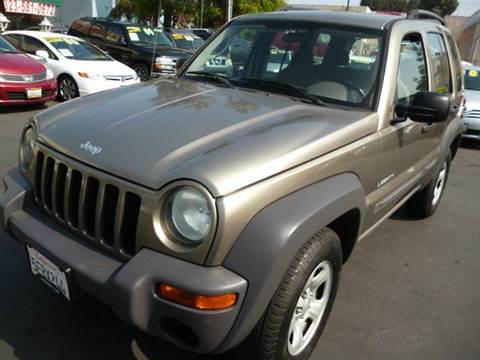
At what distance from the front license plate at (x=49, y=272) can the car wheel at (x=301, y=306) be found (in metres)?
0.85

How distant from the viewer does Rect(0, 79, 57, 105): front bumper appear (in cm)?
795

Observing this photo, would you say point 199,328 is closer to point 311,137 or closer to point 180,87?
point 311,137

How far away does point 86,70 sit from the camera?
941 centimetres

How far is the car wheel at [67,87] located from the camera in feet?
31.1

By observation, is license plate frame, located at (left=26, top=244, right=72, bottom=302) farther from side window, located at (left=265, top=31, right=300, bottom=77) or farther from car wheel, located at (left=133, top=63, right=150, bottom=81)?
car wheel, located at (left=133, top=63, right=150, bottom=81)

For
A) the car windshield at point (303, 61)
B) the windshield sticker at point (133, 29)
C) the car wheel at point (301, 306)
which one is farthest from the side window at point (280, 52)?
the windshield sticker at point (133, 29)

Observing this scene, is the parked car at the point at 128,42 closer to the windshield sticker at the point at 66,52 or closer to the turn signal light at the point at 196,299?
the windshield sticker at the point at 66,52

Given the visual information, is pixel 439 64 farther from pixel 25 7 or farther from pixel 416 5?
pixel 416 5

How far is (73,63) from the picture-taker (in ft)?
31.4

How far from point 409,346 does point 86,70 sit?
27.8 feet

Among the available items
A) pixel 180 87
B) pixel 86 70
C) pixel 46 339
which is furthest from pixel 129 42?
pixel 46 339

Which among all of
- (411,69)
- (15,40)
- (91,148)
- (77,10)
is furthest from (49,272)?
(77,10)

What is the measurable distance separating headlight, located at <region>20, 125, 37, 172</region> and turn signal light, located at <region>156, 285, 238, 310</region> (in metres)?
1.24

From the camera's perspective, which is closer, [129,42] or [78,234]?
[78,234]
